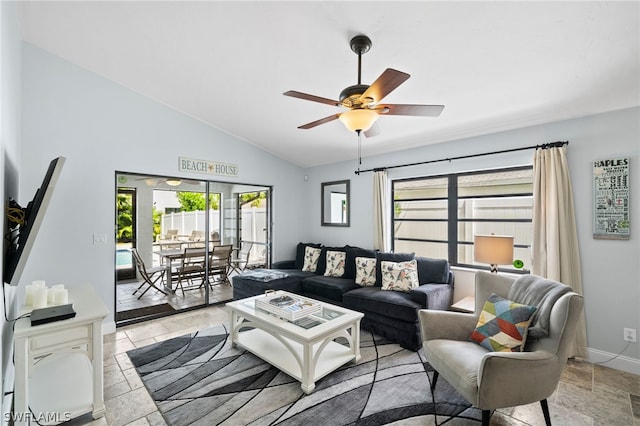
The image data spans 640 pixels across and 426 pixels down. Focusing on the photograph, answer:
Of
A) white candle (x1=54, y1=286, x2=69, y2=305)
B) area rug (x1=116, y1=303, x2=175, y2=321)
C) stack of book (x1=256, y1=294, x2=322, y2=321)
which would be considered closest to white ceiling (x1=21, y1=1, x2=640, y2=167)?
stack of book (x1=256, y1=294, x2=322, y2=321)

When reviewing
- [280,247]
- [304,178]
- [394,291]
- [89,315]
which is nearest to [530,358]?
[394,291]

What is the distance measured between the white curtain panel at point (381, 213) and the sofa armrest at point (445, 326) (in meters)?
2.15

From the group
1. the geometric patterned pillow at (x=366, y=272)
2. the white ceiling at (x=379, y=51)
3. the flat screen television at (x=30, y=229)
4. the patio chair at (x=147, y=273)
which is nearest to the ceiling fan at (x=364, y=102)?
the white ceiling at (x=379, y=51)

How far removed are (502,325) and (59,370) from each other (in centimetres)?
353

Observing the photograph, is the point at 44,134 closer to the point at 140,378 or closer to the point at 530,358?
the point at 140,378

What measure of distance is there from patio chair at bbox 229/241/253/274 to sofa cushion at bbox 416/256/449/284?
303 cm

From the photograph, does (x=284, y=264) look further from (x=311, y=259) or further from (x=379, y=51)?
(x=379, y=51)

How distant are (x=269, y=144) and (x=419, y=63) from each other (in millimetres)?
3067

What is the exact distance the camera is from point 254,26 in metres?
2.37

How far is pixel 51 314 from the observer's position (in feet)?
6.23

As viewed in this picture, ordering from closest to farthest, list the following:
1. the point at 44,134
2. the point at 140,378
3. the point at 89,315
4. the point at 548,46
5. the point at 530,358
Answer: the point at 530,358 < the point at 89,315 < the point at 548,46 < the point at 140,378 < the point at 44,134

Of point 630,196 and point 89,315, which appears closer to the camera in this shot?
point 89,315

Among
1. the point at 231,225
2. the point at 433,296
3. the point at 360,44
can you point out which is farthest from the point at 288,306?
the point at 231,225

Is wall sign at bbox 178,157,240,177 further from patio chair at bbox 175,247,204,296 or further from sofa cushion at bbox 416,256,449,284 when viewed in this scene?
sofa cushion at bbox 416,256,449,284
